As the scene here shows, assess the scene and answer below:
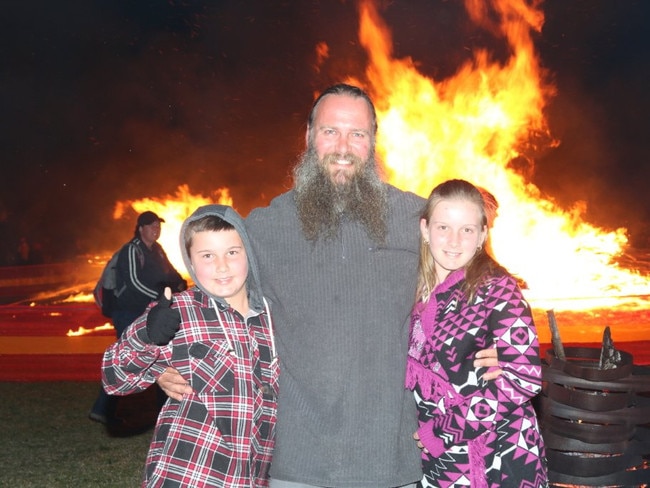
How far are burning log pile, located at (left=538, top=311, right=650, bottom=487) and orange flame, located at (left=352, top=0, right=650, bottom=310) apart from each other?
1012cm

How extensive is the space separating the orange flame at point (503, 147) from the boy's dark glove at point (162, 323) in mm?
12328

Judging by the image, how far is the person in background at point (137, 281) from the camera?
655 centimetres

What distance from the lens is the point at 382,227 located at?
2.71 meters

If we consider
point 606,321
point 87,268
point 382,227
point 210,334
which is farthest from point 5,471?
point 87,268

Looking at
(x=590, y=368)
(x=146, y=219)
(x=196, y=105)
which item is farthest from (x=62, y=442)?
(x=196, y=105)

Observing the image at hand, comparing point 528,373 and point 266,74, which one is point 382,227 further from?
point 266,74

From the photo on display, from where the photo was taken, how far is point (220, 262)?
2582 millimetres

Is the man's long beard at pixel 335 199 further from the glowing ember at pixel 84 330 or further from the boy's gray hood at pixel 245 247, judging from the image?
the glowing ember at pixel 84 330

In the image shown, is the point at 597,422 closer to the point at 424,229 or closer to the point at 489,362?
the point at 489,362

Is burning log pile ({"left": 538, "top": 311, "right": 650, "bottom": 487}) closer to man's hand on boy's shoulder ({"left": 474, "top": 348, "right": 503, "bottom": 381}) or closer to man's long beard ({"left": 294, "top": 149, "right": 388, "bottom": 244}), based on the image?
man's hand on boy's shoulder ({"left": 474, "top": 348, "right": 503, "bottom": 381})

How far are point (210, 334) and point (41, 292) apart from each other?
15856mm

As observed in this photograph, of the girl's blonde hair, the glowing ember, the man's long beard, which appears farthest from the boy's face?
the glowing ember

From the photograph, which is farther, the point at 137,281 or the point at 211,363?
the point at 137,281

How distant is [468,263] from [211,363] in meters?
1.06
